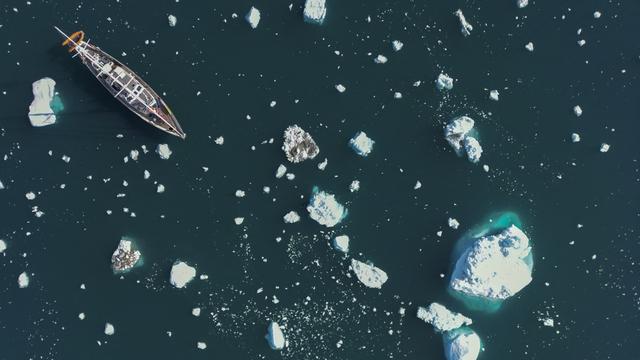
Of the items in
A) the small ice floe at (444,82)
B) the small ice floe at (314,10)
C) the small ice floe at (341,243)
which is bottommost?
the small ice floe at (341,243)

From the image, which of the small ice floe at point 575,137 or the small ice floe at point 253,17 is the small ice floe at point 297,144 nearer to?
the small ice floe at point 253,17

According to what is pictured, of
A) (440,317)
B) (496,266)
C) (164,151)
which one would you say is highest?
(164,151)

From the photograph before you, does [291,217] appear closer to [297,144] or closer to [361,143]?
[297,144]

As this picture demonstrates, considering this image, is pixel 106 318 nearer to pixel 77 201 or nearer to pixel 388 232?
pixel 77 201

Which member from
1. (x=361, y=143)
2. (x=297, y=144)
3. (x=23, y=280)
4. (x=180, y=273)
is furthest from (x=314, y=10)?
(x=23, y=280)

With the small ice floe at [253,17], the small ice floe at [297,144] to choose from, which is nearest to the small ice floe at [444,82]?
the small ice floe at [297,144]

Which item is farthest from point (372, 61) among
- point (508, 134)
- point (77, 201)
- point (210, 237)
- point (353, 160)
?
point (77, 201)
